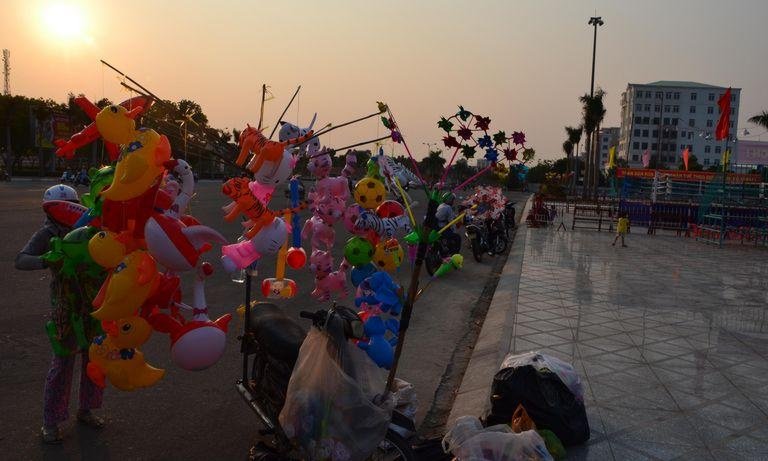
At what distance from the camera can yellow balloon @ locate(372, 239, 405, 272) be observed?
17.3 ft

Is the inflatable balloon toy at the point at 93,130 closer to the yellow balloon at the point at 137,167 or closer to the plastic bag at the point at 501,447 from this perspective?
the yellow balloon at the point at 137,167

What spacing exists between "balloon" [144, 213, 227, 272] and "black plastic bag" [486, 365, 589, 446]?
2269 millimetres

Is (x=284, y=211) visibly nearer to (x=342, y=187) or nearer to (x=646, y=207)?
(x=342, y=187)

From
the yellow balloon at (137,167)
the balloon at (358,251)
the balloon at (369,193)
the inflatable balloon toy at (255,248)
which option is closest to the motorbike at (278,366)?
the inflatable balloon toy at (255,248)

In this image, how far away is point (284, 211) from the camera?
511 cm

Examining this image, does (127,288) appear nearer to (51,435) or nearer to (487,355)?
(51,435)

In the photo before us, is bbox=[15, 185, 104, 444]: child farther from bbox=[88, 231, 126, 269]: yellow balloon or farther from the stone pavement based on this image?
the stone pavement

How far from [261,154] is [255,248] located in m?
0.61

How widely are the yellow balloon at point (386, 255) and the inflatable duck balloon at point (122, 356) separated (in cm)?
211

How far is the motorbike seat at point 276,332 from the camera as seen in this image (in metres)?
3.64

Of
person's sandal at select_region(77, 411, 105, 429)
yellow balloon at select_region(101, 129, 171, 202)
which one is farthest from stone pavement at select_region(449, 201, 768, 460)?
yellow balloon at select_region(101, 129, 171, 202)

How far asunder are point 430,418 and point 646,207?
21.5 metres

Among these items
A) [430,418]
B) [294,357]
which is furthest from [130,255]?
[430,418]

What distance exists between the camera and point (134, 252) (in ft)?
11.5
